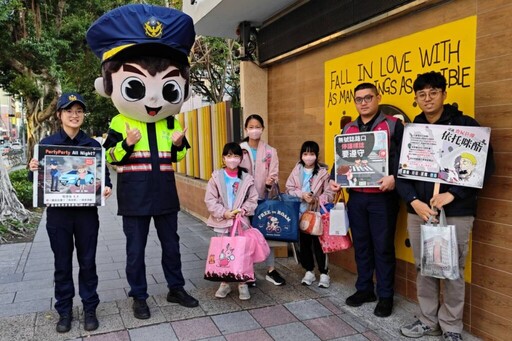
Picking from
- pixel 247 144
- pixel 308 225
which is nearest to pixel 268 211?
pixel 308 225

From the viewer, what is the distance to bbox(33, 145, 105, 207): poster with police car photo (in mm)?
3369

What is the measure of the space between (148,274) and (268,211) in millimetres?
1744

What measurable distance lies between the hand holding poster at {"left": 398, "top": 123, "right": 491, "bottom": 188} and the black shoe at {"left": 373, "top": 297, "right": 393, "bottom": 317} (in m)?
1.21

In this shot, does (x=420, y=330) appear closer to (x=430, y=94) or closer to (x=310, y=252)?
(x=310, y=252)

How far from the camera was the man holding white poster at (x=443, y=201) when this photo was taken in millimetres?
3055

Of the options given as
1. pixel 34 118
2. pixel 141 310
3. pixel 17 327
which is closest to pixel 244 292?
pixel 141 310

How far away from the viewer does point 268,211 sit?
4340 millimetres

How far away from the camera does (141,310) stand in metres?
3.78

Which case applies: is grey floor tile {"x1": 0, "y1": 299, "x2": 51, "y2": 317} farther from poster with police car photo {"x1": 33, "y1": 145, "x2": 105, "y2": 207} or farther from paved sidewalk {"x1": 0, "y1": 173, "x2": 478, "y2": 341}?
poster with police car photo {"x1": 33, "y1": 145, "x2": 105, "y2": 207}

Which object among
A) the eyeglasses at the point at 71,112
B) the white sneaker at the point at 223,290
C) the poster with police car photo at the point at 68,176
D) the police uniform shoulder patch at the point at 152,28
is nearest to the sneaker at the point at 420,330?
the white sneaker at the point at 223,290

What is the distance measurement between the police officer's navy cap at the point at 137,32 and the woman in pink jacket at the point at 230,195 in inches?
44.0

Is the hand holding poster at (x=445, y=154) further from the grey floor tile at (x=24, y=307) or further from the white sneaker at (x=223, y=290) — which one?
the grey floor tile at (x=24, y=307)

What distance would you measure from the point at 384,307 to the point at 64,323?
2.72 m

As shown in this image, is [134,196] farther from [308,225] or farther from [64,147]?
[308,225]
